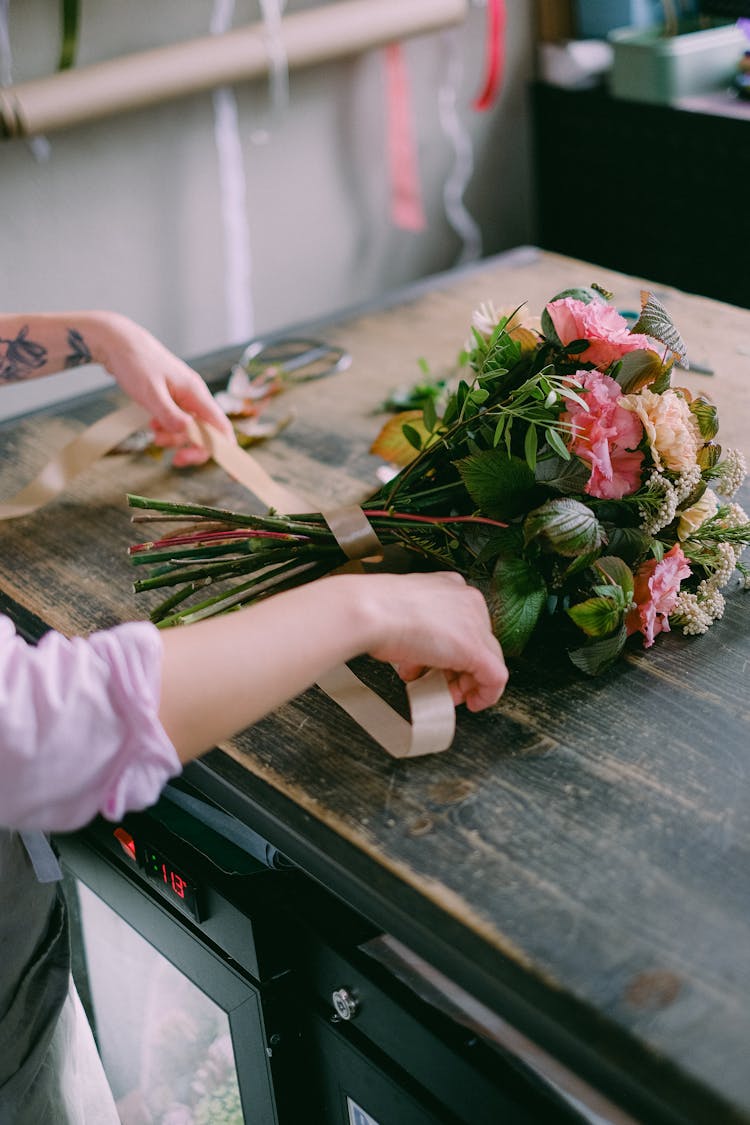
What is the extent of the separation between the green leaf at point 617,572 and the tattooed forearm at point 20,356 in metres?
0.77

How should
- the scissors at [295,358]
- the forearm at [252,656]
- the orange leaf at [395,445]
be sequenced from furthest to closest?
1. the scissors at [295,358]
2. the orange leaf at [395,445]
3. the forearm at [252,656]

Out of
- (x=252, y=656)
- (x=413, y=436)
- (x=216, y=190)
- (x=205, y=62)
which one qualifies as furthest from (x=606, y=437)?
(x=216, y=190)

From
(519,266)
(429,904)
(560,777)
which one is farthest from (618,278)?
(429,904)

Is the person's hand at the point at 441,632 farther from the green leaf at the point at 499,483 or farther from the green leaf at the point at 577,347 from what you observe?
the green leaf at the point at 577,347

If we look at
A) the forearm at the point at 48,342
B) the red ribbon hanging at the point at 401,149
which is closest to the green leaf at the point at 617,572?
the forearm at the point at 48,342

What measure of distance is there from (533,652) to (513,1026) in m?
0.37

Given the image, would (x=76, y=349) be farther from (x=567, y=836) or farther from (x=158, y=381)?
(x=567, y=836)

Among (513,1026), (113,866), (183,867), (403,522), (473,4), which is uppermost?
(473,4)

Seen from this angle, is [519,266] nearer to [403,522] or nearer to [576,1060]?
[403,522]

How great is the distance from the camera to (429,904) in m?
0.77

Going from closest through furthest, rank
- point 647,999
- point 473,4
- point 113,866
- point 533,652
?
point 647,999, point 533,652, point 113,866, point 473,4

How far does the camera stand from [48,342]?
1375 mm

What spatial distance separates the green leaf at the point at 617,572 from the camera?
946 millimetres

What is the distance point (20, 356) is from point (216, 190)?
1.16 meters
